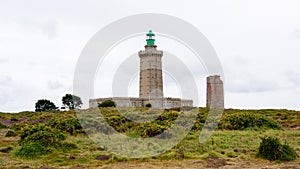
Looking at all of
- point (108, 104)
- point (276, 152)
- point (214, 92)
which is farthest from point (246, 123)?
point (108, 104)

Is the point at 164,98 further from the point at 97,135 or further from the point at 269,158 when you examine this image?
the point at 269,158

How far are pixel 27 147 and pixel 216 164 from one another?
26.9 feet

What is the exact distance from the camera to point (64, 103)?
57219 millimetres

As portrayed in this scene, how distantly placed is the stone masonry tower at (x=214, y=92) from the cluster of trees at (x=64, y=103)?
69.4ft

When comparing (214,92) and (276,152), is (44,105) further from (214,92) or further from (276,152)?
(276,152)

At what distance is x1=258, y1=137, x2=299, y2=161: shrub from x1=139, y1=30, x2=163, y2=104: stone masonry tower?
1540 inches

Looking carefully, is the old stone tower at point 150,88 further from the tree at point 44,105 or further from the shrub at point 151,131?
the shrub at point 151,131

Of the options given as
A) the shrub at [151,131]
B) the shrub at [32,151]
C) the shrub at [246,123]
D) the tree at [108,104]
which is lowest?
the shrub at [32,151]

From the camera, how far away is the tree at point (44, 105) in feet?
177

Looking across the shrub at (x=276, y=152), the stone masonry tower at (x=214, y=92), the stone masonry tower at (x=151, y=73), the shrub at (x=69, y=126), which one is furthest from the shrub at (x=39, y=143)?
the stone masonry tower at (x=151, y=73)

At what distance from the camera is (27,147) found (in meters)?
16.1

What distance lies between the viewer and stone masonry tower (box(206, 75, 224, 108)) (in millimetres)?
44219

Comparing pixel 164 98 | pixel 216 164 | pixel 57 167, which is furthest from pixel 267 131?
pixel 164 98

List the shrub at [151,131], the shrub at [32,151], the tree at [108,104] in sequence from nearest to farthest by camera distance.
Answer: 1. the shrub at [32,151]
2. the shrub at [151,131]
3. the tree at [108,104]
